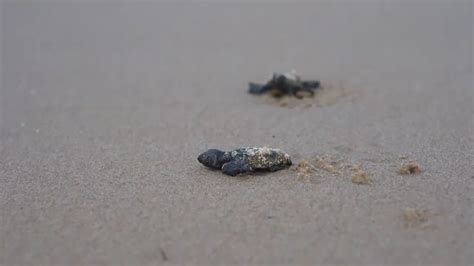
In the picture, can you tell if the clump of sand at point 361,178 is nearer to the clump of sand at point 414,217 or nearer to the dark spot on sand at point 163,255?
the clump of sand at point 414,217

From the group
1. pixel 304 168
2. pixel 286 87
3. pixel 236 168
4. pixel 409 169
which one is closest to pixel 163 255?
pixel 236 168

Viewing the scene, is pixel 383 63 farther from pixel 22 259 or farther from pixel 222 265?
pixel 22 259

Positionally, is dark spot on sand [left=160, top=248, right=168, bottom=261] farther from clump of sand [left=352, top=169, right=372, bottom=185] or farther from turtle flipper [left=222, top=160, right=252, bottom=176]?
clump of sand [left=352, top=169, right=372, bottom=185]

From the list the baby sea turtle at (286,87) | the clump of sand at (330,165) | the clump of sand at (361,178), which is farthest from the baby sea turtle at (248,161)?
the baby sea turtle at (286,87)

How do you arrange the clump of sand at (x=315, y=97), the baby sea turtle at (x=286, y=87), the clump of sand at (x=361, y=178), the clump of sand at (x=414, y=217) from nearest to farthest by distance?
the clump of sand at (x=414, y=217) → the clump of sand at (x=361, y=178) → the clump of sand at (x=315, y=97) → the baby sea turtle at (x=286, y=87)

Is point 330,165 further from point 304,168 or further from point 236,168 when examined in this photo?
point 236,168

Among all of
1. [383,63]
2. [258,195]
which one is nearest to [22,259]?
[258,195]

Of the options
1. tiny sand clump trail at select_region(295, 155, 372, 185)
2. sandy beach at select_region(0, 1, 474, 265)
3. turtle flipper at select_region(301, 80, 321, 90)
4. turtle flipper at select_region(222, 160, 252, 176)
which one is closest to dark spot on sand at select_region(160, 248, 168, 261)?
sandy beach at select_region(0, 1, 474, 265)

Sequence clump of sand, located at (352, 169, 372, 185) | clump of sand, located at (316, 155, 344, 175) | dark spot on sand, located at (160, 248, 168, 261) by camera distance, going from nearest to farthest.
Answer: dark spot on sand, located at (160, 248, 168, 261) < clump of sand, located at (352, 169, 372, 185) < clump of sand, located at (316, 155, 344, 175)
